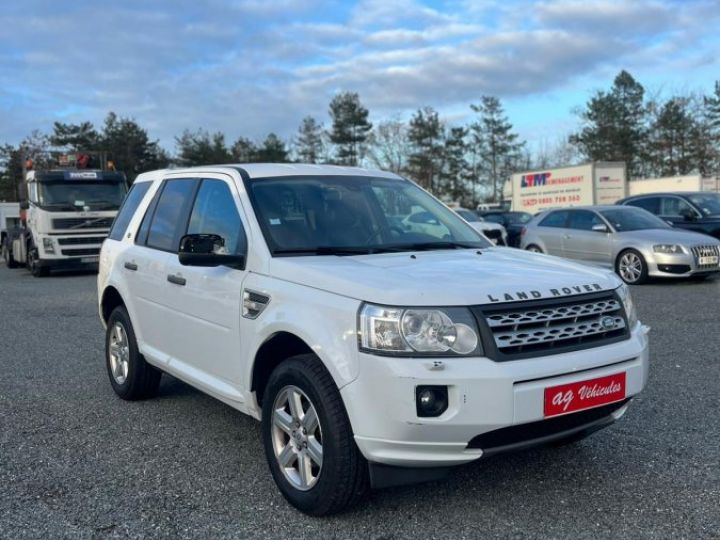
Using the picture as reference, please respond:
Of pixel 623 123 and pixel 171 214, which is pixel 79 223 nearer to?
pixel 171 214

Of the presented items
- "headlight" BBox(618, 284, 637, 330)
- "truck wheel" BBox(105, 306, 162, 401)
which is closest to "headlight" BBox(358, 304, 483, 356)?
"headlight" BBox(618, 284, 637, 330)

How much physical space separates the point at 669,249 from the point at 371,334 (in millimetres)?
10609

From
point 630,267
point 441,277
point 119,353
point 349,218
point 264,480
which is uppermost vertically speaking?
point 349,218

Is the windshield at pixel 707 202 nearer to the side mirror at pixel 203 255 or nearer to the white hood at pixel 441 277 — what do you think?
the white hood at pixel 441 277

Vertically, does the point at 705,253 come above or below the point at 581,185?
below

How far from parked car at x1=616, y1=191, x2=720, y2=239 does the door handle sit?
42.0 ft

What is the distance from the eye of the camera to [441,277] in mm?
3334

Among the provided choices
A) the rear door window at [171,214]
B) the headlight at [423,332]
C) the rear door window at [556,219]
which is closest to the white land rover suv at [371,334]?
the headlight at [423,332]

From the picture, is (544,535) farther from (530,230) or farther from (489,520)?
(530,230)

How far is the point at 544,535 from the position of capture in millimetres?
3225

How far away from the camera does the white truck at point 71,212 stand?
17.3 metres

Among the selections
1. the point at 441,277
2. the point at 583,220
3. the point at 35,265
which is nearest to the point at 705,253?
the point at 583,220

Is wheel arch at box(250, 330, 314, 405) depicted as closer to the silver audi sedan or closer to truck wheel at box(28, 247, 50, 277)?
A: the silver audi sedan

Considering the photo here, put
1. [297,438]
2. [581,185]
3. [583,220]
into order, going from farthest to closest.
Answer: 1. [581,185]
2. [583,220]
3. [297,438]
